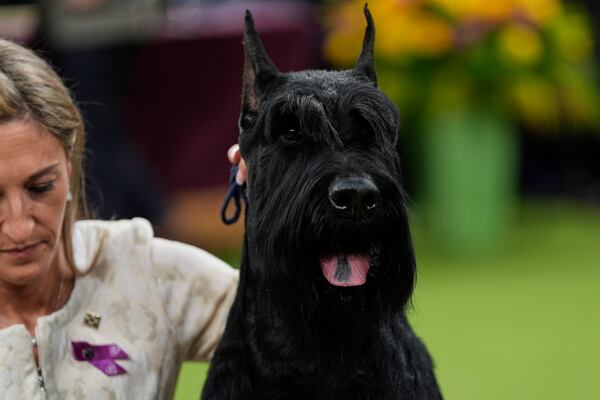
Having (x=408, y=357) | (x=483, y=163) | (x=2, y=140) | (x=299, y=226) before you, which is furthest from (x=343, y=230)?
(x=483, y=163)

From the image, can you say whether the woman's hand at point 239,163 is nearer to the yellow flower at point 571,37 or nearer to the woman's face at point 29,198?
the woman's face at point 29,198

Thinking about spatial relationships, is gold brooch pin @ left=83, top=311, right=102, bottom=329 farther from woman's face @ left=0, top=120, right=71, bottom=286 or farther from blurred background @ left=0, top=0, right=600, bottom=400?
blurred background @ left=0, top=0, right=600, bottom=400

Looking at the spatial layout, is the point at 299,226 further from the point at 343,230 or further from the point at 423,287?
the point at 423,287

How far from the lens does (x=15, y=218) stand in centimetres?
250

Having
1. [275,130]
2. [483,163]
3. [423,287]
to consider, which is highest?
[275,130]

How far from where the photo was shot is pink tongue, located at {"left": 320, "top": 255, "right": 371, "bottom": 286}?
2.17 metres

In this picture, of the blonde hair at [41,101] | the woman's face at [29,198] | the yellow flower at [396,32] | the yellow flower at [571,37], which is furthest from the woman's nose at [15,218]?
the yellow flower at [571,37]

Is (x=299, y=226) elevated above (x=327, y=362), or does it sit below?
above

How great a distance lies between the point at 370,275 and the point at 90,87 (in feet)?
13.0

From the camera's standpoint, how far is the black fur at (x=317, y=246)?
2.12 meters

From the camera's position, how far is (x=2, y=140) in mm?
2516

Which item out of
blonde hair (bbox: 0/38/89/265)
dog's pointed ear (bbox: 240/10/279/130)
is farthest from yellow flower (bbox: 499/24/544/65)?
dog's pointed ear (bbox: 240/10/279/130)

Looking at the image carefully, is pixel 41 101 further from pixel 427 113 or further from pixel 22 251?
pixel 427 113

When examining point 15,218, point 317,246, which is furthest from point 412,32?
point 317,246
